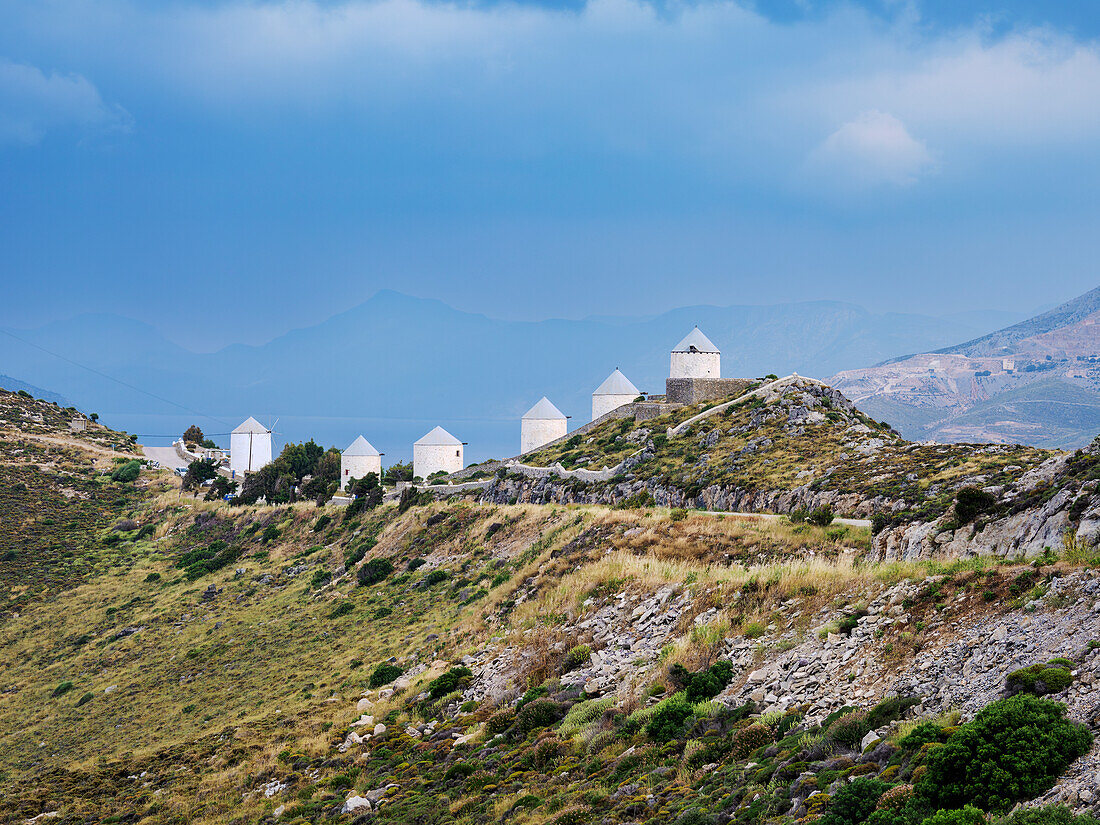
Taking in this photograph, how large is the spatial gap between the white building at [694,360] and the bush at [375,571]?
42.8 m

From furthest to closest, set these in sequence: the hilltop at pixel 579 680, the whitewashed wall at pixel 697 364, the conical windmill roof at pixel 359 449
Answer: the conical windmill roof at pixel 359 449 < the whitewashed wall at pixel 697 364 < the hilltop at pixel 579 680

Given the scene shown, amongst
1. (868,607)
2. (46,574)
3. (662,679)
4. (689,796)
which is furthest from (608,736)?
(46,574)

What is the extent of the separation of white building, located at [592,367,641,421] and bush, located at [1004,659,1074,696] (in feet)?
263

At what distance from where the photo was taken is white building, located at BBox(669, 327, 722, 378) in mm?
84125

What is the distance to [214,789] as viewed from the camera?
79.7 feet

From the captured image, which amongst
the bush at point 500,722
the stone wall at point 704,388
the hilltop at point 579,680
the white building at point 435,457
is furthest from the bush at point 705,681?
the white building at point 435,457

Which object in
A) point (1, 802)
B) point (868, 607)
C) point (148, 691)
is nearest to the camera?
point (868, 607)

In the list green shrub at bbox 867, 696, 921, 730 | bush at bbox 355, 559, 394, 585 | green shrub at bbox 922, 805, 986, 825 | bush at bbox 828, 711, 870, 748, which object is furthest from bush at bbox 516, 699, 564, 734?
bush at bbox 355, 559, 394, 585

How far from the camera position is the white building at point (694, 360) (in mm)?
84125

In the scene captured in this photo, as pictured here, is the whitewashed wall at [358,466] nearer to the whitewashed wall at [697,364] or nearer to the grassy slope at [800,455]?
the grassy slope at [800,455]

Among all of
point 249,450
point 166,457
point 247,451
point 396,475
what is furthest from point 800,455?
point 166,457

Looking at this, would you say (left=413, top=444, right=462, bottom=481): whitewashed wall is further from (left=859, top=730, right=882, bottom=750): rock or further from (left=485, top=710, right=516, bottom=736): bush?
(left=859, top=730, right=882, bottom=750): rock

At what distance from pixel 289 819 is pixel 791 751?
40.7 feet

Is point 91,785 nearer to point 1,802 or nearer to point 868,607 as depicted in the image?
point 1,802
